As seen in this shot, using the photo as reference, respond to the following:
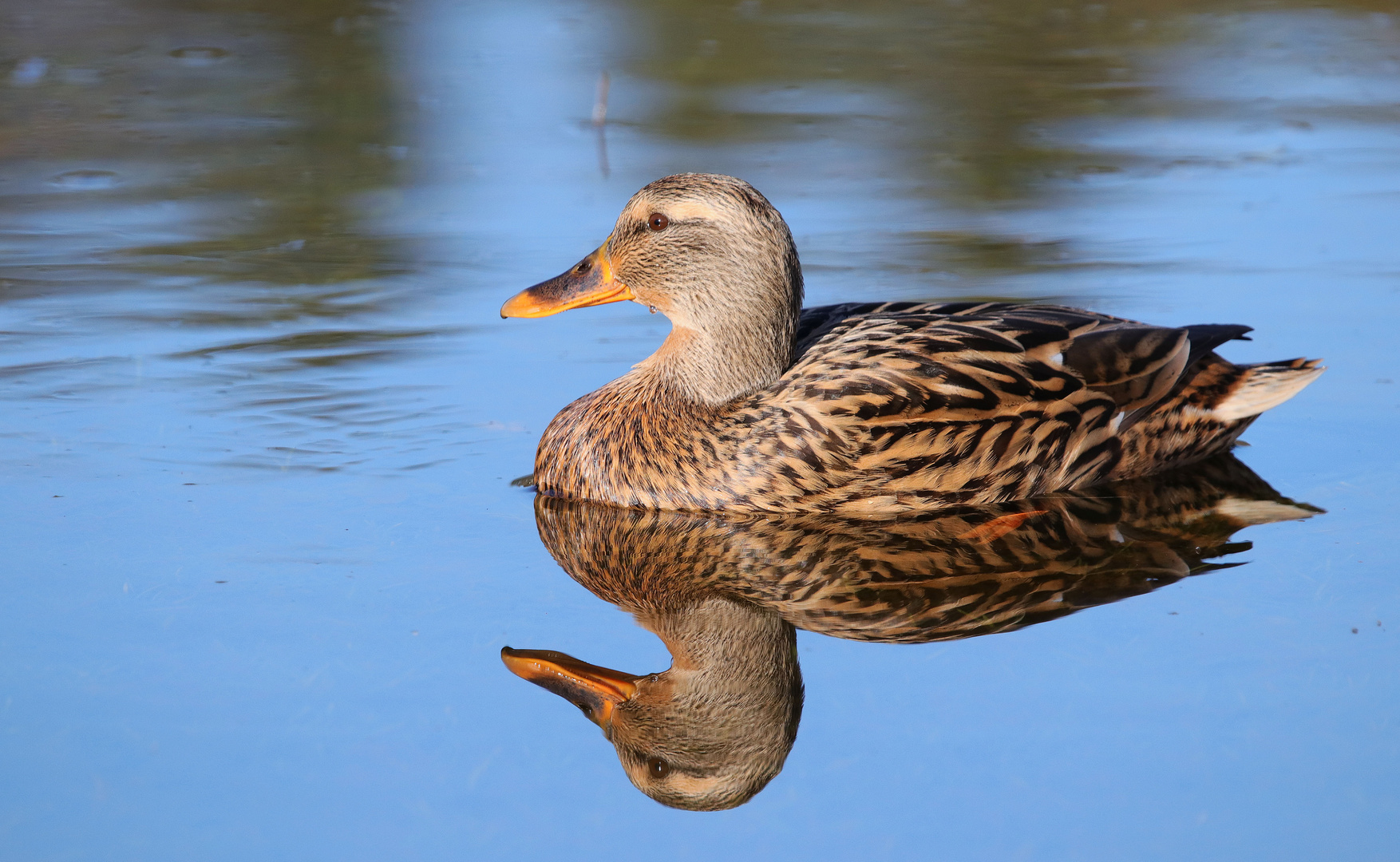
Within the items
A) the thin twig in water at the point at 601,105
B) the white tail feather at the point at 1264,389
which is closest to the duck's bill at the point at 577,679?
the white tail feather at the point at 1264,389

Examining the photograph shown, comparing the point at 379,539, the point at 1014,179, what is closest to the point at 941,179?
the point at 1014,179

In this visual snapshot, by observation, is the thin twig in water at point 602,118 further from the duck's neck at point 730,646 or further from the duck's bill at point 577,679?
the duck's bill at point 577,679

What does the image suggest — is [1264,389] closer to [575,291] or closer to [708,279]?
[708,279]

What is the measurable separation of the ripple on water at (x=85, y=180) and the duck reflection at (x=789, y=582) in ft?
19.7

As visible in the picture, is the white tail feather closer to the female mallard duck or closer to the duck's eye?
the female mallard duck

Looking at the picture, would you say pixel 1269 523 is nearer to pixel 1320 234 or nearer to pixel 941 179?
pixel 1320 234

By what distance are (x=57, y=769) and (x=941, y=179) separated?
806 cm

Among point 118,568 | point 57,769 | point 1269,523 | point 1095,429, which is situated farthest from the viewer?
point 1095,429

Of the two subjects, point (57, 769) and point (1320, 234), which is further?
point (1320, 234)

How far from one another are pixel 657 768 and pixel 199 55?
11812mm

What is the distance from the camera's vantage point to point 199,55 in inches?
562

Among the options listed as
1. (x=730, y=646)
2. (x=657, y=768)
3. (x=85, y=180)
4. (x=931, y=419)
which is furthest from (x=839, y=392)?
(x=85, y=180)

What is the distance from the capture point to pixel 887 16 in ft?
54.2

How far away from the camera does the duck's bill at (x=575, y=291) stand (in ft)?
21.3
